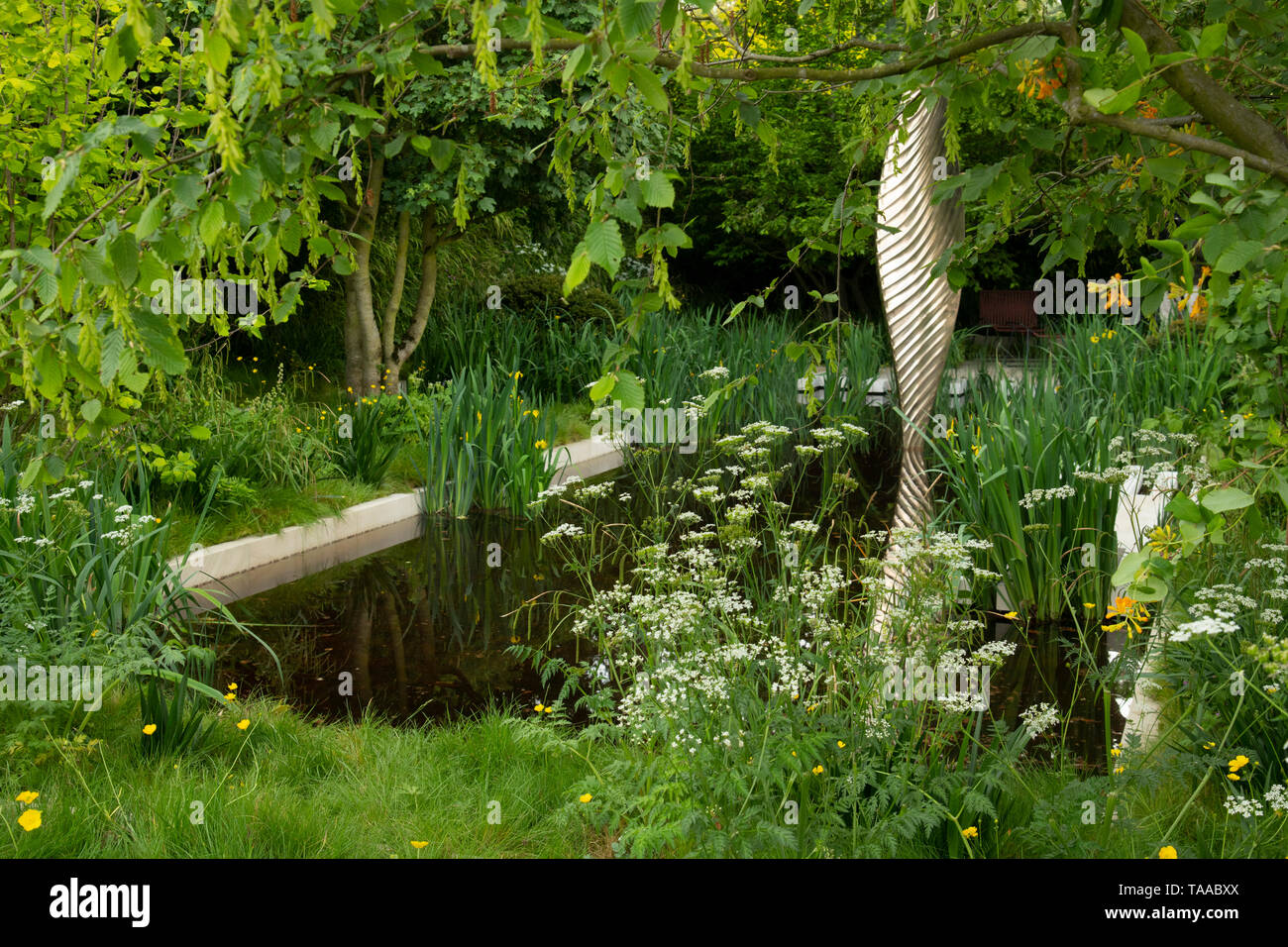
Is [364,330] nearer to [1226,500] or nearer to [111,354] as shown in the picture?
[111,354]

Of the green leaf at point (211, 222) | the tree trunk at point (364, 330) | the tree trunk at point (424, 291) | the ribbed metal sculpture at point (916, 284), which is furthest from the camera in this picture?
the tree trunk at point (424, 291)

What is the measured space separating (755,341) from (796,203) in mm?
5857

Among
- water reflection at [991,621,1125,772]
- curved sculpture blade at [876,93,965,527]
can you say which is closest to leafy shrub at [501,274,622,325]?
curved sculpture blade at [876,93,965,527]

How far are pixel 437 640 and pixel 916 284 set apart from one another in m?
3.13

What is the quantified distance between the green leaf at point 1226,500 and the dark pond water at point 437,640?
6.58 feet

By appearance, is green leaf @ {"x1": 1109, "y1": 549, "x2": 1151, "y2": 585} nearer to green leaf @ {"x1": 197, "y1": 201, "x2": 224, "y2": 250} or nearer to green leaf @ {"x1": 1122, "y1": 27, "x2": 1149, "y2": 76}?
green leaf @ {"x1": 1122, "y1": 27, "x2": 1149, "y2": 76}

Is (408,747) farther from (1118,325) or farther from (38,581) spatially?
(1118,325)

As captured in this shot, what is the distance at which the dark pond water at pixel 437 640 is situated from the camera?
4.42m

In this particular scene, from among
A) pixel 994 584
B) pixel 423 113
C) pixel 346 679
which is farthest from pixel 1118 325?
pixel 346 679

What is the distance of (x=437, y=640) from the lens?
521cm

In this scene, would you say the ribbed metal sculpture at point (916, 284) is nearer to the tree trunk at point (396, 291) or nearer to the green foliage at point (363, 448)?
the green foliage at point (363, 448)

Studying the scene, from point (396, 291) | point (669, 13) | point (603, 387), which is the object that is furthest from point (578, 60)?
point (396, 291)

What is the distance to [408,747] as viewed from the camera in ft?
12.2

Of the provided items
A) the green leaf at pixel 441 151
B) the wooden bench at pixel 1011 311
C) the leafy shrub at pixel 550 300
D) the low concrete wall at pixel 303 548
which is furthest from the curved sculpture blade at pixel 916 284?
the wooden bench at pixel 1011 311
